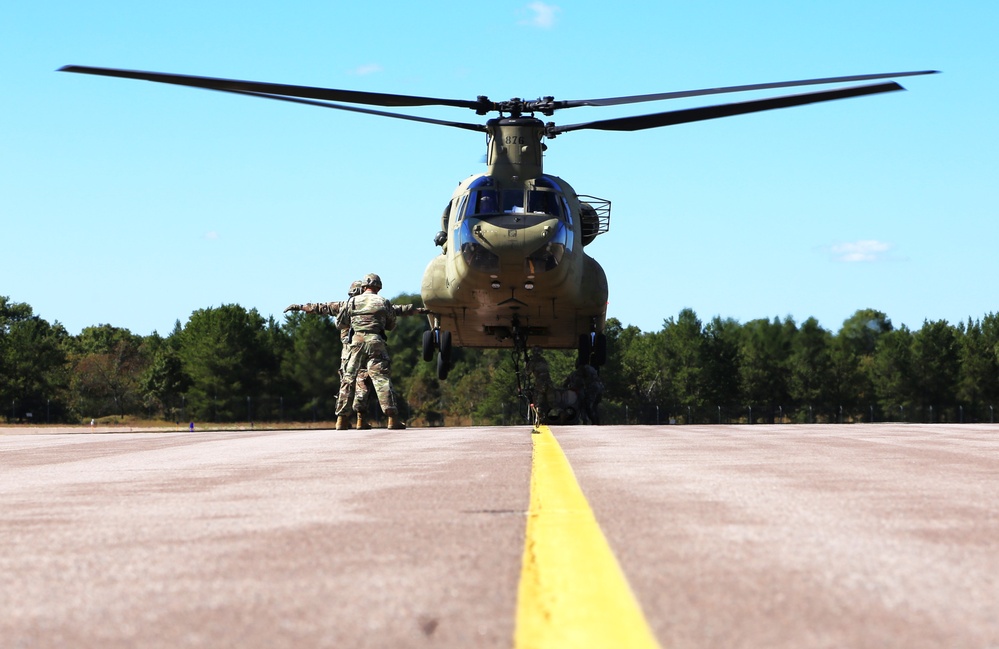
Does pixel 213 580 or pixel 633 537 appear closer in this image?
pixel 213 580

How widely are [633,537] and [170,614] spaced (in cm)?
195

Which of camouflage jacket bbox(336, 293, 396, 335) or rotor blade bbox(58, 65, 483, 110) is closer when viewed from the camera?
rotor blade bbox(58, 65, 483, 110)

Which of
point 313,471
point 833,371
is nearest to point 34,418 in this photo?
point 833,371

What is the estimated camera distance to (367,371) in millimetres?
20094

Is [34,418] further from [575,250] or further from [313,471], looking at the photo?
[313,471]

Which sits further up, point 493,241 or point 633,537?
point 493,241

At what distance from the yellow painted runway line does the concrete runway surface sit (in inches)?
2.0

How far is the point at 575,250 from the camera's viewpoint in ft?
79.5

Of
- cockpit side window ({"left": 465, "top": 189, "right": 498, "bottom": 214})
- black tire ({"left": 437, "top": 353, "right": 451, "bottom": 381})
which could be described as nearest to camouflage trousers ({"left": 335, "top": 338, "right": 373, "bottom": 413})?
cockpit side window ({"left": 465, "top": 189, "right": 498, "bottom": 214})

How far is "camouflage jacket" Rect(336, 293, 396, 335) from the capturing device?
20.2 m

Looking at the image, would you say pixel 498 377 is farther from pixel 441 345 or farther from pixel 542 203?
pixel 542 203

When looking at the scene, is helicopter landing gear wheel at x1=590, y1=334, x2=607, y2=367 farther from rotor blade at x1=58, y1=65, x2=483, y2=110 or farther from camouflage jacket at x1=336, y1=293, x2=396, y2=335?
camouflage jacket at x1=336, y1=293, x2=396, y2=335

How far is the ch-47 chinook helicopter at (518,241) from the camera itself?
74.1 feet

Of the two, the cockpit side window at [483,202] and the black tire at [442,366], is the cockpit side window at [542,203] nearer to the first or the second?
the cockpit side window at [483,202]
